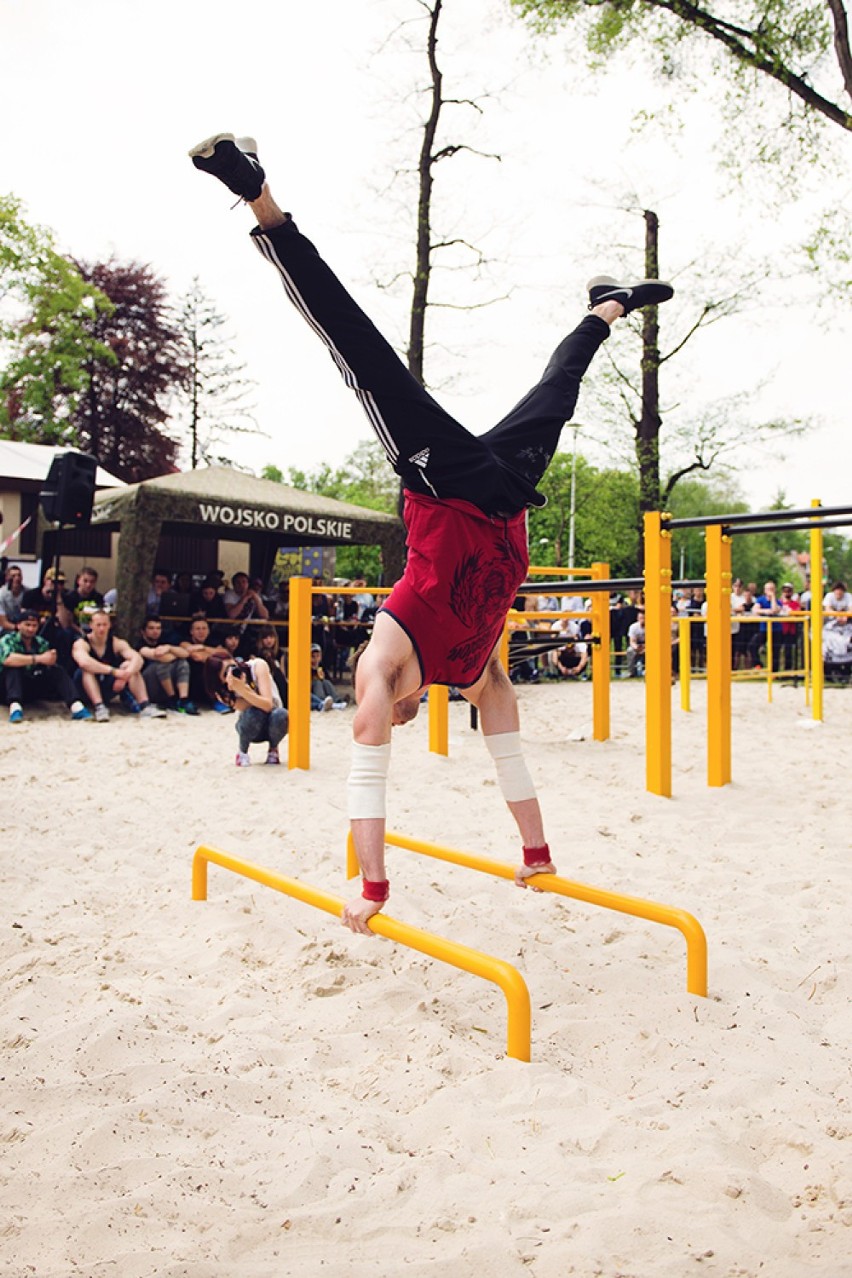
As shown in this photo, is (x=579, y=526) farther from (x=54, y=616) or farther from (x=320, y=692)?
(x=54, y=616)

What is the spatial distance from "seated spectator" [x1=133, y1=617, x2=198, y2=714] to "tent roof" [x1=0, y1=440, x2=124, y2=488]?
7.03 m

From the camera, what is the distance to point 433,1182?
187 cm

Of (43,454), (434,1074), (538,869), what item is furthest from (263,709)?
(43,454)

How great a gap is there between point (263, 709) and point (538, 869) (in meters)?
3.96

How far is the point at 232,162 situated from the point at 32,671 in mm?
8024

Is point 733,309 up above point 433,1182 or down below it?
above

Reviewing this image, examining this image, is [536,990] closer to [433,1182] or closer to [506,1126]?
[506,1126]

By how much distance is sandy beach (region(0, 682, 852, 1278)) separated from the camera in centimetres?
171

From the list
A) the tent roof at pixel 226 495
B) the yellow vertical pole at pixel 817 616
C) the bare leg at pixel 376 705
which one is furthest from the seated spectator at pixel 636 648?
the bare leg at pixel 376 705

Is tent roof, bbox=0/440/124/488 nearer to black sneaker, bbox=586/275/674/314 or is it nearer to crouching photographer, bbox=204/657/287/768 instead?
crouching photographer, bbox=204/657/287/768

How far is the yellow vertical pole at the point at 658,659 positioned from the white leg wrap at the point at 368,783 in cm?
313

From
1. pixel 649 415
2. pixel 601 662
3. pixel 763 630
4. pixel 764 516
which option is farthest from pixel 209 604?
pixel 649 415

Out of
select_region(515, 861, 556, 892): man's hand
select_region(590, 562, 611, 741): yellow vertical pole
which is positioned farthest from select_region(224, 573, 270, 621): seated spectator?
select_region(515, 861, 556, 892): man's hand

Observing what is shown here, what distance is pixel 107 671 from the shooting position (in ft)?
30.6
